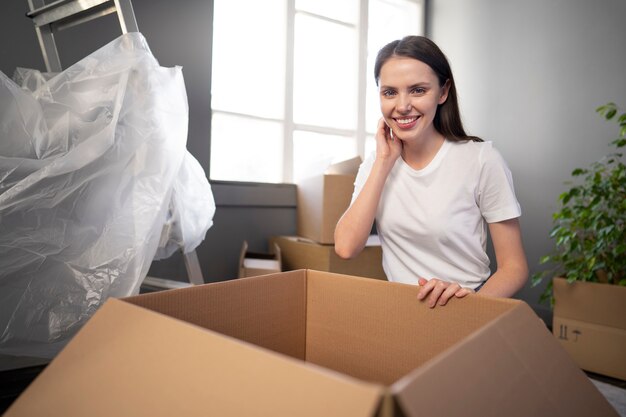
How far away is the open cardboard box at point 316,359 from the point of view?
0.85 feet

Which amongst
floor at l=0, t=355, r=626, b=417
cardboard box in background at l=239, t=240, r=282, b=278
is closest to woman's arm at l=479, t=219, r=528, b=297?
floor at l=0, t=355, r=626, b=417

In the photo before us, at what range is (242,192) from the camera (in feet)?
8.34

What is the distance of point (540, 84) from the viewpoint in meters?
2.76

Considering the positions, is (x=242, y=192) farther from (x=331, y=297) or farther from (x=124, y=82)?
(x=331, y=297)

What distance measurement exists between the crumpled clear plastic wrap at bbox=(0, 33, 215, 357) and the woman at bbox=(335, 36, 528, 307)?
48cm

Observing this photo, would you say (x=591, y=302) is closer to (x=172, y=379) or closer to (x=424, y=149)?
(x=424, y=149)

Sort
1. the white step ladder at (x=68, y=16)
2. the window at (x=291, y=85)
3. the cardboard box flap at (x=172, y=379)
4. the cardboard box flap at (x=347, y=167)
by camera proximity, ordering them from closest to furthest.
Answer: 1. the cardboard box flap at (x=172, y=379)
2. the white step ladder at (x=68, y=16)
3. the cardboard box flap at (x=347, y=167)
4. the window at (x=291, y=85)

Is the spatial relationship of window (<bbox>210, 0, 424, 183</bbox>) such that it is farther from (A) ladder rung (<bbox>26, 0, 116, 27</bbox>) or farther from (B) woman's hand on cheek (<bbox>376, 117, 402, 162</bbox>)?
(B) woman's hand on cheek (<bbox>376, 117, 402, 162</bbox>)

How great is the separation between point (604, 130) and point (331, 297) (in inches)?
95.1

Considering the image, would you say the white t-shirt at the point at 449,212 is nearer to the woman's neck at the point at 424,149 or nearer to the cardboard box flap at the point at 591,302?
the woman's neck at the point at 424,149

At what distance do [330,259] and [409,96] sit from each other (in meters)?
1.15

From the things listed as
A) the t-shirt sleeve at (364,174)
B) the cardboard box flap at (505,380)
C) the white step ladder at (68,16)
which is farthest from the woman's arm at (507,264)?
the white step ladder at (68,16)

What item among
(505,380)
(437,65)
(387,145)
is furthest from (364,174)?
(505,380)

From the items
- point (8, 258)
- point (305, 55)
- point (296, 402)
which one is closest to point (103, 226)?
point (8, 258)
